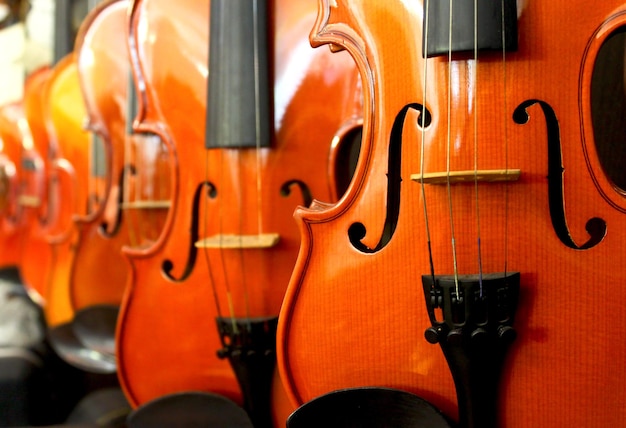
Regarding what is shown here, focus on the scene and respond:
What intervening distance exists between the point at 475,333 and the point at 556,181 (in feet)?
0.78

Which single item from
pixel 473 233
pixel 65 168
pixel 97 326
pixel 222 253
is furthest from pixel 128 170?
pixel 473 233

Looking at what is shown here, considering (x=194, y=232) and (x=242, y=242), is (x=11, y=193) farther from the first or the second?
(x=242, y=242)

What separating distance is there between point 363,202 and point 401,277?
0.40 feet

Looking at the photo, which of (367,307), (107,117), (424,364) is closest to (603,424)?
(424,364)

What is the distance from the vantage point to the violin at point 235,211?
125 centimetres

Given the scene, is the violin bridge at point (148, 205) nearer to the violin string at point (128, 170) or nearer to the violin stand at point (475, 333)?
the violin string at point (128, 170)

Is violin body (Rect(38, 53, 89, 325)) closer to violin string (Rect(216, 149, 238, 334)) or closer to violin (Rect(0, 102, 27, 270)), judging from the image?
violin (Rect(0, 102, 27, 270))

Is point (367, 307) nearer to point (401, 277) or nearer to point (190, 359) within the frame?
point (401, 277)

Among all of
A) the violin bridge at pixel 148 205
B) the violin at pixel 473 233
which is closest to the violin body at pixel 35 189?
the violin bridge at pixel 148 205

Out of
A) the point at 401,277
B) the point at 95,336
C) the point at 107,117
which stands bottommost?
the point at 95,336

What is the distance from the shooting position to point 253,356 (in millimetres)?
1176

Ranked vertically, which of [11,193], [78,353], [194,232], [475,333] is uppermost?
[11,193]

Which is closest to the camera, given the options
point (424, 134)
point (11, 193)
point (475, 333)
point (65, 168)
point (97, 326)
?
point (475, 333)

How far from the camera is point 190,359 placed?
1332 millimetres
